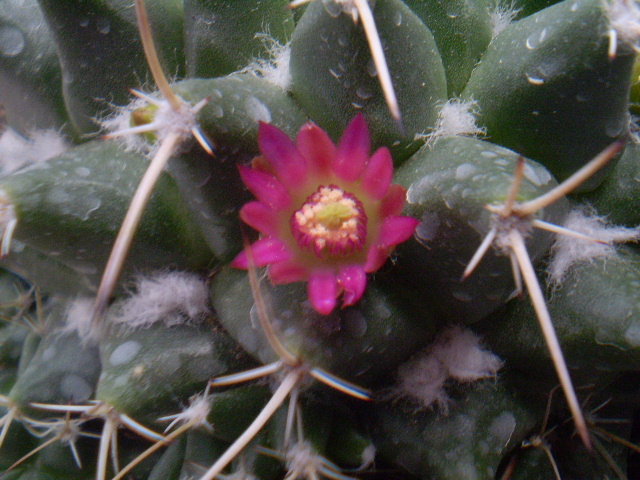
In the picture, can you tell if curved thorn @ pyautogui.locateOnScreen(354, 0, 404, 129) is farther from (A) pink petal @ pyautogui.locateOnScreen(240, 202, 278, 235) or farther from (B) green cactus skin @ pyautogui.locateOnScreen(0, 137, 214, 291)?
(B) green cactus skin @ pyautogui.locateOnScreen(0, 137, 214, 291)

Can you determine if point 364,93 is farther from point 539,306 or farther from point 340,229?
point 539,306

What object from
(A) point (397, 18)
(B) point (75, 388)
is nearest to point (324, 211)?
(A) point (397, 18)

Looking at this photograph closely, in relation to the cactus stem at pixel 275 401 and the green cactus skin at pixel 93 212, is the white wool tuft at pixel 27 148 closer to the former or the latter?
the green cactus skin at pixel 93 212

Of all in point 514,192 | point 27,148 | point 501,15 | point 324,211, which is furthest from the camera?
point 27,148

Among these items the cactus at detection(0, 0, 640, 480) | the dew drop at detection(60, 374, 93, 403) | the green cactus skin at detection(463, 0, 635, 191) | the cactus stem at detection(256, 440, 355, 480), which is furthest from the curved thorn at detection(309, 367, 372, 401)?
the dew drop at detection(60, 374, 93, 403)

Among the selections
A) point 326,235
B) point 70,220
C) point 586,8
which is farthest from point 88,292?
point 586,8

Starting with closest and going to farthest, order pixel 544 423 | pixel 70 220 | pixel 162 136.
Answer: pixel 162 136 < pixel 70 220 < pixel 544 423

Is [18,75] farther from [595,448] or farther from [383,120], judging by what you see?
[595,448]
